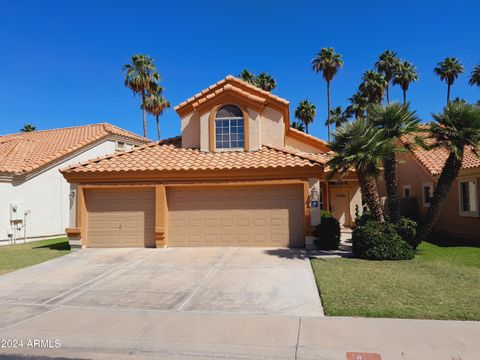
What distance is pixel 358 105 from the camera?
40719mm

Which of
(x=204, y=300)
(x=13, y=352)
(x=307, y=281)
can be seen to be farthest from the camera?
(x=307, y=281)

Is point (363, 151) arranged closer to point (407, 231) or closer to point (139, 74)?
point (407, 231)

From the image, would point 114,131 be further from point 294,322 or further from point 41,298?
point 294,322

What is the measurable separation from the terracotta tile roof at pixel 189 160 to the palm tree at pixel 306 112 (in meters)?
33.4

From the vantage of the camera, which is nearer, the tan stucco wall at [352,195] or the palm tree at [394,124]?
the palm tree at [394,124]

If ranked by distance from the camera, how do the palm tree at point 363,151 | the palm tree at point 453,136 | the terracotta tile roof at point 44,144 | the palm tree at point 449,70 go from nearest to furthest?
the palm tree at point 453,136, the palm tree at point 363,151, the terracotta tile roof at point 44,144, the palm tree at point 449,70

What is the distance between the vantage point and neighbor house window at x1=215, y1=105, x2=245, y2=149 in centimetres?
1516

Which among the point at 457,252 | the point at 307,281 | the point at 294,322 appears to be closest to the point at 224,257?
the point at 307,281

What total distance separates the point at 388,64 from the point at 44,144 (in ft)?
120

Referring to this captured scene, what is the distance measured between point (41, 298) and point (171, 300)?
2.87 metres

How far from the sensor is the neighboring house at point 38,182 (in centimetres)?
1698

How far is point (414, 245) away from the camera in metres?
11.2

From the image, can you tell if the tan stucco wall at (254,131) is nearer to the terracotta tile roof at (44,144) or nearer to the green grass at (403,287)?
the green grass at (403,287)

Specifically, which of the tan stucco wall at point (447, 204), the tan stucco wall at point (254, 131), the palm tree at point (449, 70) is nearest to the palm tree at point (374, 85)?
the palm tree at point (449, 70)
